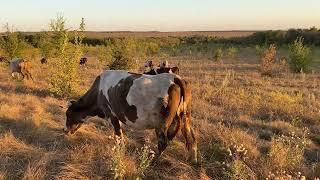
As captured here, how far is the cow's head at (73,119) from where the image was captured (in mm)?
9242

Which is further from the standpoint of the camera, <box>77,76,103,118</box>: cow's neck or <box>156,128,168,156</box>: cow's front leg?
<box>77,76,103,118</box>: cow's neck

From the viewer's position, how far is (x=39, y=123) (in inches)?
379

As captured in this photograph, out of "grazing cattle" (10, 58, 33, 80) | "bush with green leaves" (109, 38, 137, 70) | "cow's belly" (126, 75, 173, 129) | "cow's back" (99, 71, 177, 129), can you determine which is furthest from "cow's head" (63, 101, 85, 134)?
"bush with green leaves" (109, 38, 137, 70)

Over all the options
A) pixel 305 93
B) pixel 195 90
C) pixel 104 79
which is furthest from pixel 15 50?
pixel 104 79

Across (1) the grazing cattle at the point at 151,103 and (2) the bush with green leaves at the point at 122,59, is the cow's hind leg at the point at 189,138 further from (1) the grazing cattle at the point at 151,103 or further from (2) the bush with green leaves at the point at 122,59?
(2) the bush with green leaves at the point at 122,59

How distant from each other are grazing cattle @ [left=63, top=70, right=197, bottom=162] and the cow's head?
0.89 metres

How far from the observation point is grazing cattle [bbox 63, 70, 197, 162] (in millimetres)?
7551

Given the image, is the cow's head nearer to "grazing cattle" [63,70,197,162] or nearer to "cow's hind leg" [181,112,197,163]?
"grazing cattle" [63,70,197,162]

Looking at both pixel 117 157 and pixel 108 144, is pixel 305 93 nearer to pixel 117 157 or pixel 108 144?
pixel 108 144

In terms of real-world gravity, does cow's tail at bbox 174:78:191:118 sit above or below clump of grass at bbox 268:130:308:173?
above

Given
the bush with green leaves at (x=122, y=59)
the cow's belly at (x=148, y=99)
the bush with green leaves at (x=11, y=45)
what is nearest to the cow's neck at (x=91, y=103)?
the cow's belly at (x=148, y=99)

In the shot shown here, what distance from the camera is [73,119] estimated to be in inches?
370

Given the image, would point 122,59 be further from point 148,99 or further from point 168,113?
point 168,113

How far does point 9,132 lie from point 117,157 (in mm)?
3309
